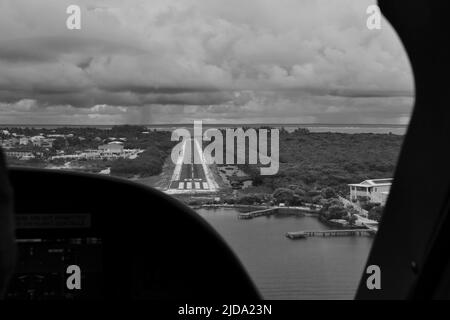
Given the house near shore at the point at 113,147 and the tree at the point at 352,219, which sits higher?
the house near shore at the point at 113,147

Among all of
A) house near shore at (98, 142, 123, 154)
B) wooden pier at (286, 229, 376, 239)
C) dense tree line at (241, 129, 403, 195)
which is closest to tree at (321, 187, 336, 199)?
dense tree line at (241, 129, 403, 195)

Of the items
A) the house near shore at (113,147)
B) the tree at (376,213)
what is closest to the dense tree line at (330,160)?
the tree at (376,213)

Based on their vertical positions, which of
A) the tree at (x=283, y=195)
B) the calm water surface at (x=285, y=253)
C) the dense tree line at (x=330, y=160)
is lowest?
the calm water surface at (x=285, y=253)

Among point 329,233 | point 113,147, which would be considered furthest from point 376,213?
point 113,147

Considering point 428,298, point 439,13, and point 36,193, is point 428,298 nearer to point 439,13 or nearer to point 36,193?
point 439,13

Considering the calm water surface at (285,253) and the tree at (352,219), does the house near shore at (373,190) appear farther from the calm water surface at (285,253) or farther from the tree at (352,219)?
the calm water surface at (285,253)

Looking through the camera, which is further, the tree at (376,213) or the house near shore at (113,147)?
the tree at (376,213)
